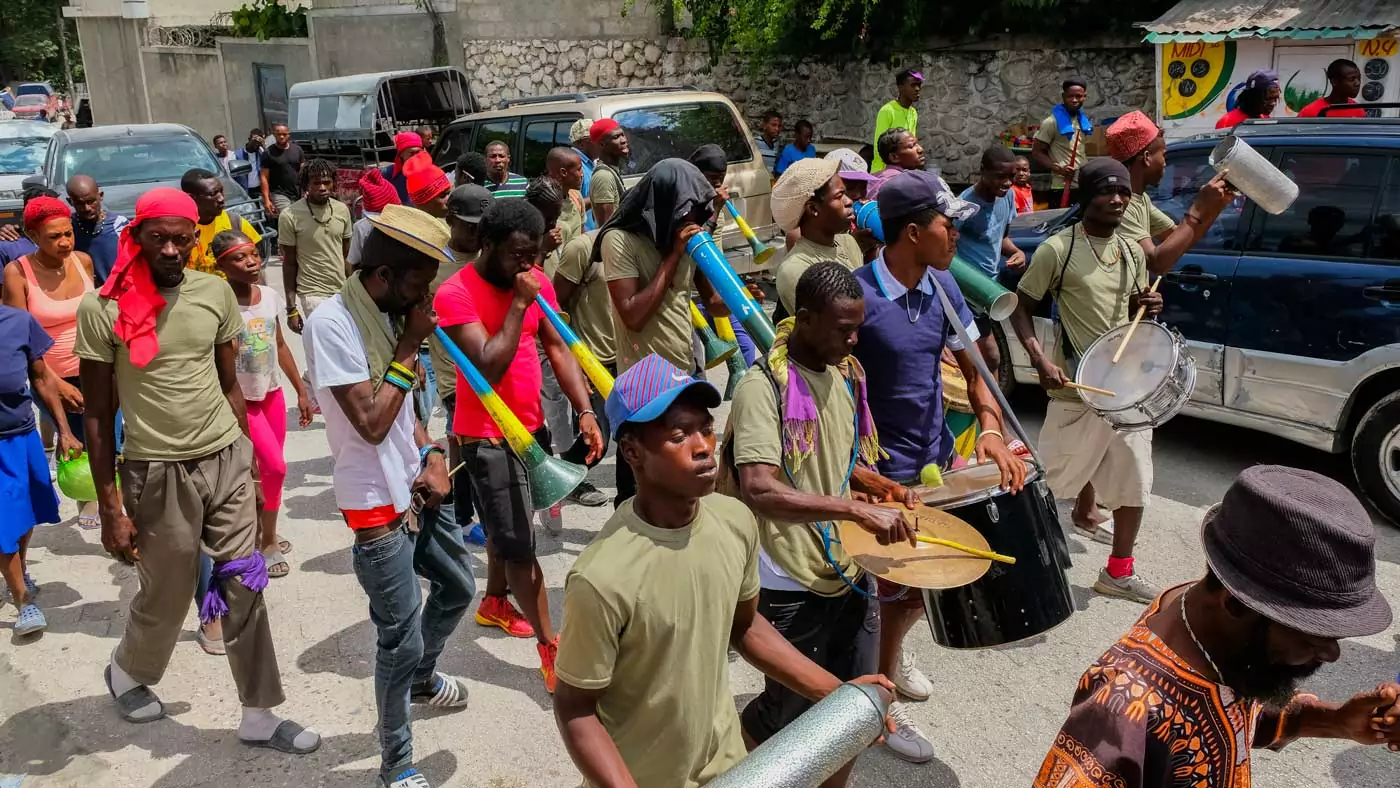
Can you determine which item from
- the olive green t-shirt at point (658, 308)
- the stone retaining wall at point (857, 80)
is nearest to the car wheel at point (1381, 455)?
the olive green t-shirt at point (658, 308)

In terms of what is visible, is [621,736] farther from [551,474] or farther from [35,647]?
[35,647]

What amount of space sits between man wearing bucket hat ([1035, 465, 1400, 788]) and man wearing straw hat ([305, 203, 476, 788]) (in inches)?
86.8

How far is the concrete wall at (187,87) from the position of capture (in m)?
25.8

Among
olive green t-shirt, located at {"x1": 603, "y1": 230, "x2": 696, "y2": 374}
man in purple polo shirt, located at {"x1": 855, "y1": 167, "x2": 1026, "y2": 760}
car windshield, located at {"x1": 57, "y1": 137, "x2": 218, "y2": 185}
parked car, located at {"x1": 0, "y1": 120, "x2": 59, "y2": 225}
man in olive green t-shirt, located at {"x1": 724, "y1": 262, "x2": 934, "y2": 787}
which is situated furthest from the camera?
parked car, located at {"x1": 0, "y1": 120, "x2": 59, "y2": 225}

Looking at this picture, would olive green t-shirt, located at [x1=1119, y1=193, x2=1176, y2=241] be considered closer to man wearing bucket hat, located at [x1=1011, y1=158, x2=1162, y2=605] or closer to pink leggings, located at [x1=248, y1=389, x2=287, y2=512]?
man wearing bucket hat, located at [x1=1011, y1=158, x2=1162, y2=605]

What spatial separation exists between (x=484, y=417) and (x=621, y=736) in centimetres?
199

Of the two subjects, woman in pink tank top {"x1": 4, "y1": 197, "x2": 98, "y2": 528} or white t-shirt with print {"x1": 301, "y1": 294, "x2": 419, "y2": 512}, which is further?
woman in pink tank top {"x1": 4, "y1": 197, "x2": 98, "y2": 528}

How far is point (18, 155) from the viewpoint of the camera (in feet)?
49.1

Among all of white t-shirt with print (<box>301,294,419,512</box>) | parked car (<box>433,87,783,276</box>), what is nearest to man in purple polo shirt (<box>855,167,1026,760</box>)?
white t-shirt with print (<box>301,294,419,512</box>)

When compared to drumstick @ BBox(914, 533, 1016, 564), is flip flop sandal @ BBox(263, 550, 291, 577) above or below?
below

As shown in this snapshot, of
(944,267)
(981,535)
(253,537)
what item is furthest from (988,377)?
(253,537)

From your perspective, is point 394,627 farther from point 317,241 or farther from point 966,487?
point 317,241

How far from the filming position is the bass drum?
10.4 feet

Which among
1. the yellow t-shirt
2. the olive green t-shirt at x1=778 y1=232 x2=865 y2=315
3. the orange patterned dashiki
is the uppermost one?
the olive green t-shirt at x1=778 y1=232 x2=865 y2=315
